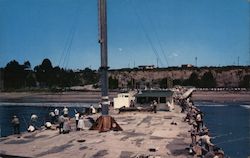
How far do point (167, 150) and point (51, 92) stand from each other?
14785 cm

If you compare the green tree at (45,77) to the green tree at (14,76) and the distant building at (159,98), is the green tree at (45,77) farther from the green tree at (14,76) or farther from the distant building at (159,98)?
the distant building at (159,98)

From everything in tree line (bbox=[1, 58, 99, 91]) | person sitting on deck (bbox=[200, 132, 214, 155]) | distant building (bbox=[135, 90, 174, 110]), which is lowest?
person sitting on deck (bbox=[200, 132, 214, 155])

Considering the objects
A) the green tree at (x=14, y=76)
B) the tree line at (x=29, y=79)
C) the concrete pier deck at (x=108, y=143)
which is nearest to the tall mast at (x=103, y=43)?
the concrete pier deck at (x=108, y=143)

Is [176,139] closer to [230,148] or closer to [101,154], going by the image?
[230,148]

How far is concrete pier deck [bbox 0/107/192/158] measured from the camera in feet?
81.6

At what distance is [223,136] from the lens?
39.3 metres

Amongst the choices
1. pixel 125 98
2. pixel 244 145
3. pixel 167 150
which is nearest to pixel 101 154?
pixel 167 150

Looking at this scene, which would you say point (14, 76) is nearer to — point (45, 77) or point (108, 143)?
point (45, 77)

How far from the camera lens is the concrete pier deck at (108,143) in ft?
81.6

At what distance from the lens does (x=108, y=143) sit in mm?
28156

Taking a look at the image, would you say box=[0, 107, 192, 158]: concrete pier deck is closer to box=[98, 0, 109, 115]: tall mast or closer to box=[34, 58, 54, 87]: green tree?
box=[98, 0, 109, 115]: tall mast

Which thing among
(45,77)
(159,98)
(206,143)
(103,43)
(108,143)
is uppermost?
(45,77)

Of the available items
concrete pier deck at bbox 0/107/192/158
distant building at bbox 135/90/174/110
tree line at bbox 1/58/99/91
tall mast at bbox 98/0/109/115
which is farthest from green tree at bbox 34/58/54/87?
concrete pier deck at bbox 0/107/192/158

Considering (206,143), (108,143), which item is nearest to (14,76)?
(108,143)
